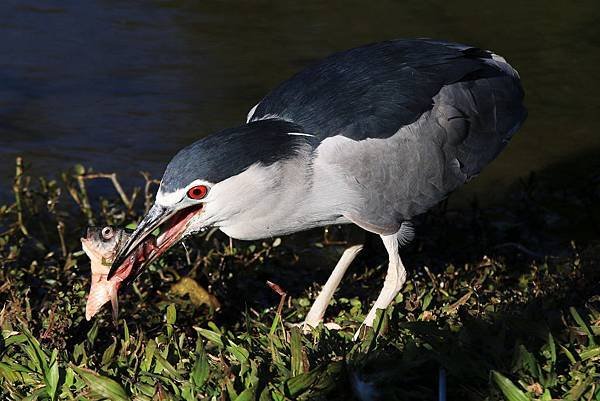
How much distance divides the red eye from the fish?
0.27 m

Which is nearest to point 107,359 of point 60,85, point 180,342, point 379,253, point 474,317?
point 180,342

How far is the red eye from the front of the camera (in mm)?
4164

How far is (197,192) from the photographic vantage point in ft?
13.8

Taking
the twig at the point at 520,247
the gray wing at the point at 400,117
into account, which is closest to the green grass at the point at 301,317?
the twig at the point at 520,247

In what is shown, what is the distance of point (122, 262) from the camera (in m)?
4.26

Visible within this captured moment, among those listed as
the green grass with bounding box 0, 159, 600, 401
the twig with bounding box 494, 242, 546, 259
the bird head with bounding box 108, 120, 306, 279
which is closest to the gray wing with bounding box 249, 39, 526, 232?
the bird head with bounding box 108, 120, 306, 279

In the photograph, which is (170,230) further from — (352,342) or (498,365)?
(498,365)

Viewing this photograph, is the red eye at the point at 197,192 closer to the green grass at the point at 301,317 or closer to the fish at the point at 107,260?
the fish at the point at 107,260

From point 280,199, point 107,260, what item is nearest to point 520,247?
point 280,199

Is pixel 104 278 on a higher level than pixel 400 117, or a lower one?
lower

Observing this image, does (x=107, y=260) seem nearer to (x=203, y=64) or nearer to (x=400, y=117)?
(x=400, y=117)

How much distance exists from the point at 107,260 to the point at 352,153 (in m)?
1.15

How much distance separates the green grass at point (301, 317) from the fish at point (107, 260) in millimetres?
156

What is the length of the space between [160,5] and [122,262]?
5991 mm
